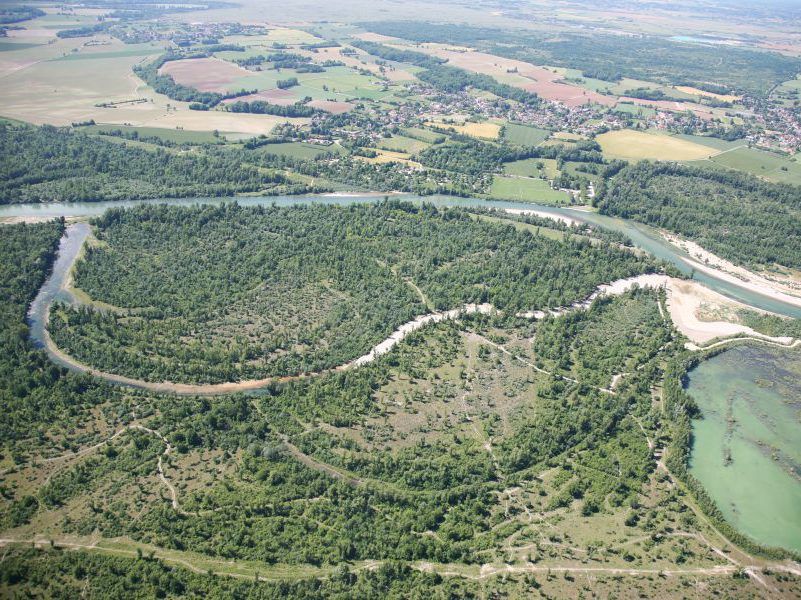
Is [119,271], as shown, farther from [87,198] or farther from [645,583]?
[645,583]

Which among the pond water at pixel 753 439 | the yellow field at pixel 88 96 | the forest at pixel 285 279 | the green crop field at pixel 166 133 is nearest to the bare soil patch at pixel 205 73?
the yellow field at pixel 88 96

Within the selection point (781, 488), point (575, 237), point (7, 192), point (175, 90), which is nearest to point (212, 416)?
point (781, 488)

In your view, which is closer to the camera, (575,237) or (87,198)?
(575,237)

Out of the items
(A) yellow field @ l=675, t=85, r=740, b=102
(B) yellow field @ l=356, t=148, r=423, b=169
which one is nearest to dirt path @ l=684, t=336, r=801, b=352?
(B) yellow field @ l=356, t=148, r=423, b=169

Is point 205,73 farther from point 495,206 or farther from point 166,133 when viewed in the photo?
point 495,206

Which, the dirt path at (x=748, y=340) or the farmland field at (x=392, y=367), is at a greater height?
the farmland field at (x=392, y=367)

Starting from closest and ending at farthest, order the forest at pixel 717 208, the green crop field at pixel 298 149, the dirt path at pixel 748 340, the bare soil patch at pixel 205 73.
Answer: the dirt path at pixel 748 340
the forest at pixel 717 208
the green crop field at pixel 298 149
the bare soil patch at pixel 205 73

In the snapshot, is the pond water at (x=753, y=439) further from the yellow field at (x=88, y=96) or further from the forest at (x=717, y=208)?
the yellow field at (x=88, y=96)
